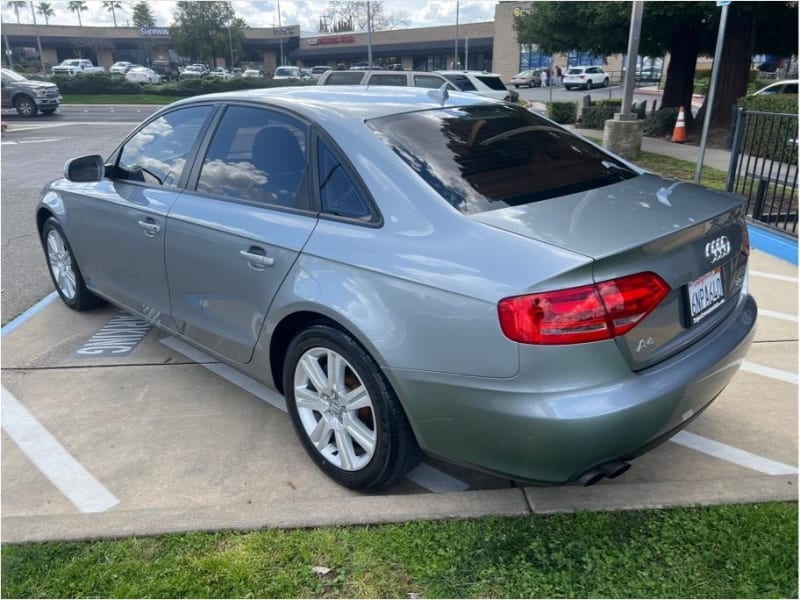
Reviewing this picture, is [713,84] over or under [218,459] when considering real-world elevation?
over

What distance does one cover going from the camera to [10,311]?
17.4 feet

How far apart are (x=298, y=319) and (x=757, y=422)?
2441 millimetres

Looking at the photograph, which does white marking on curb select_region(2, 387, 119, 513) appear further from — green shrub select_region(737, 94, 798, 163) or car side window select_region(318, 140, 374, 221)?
green shrub select_region(737, 94, 798, 163)

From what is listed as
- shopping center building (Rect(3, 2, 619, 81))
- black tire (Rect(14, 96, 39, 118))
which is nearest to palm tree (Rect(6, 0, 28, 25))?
shopping center building (Rect(3, 2, 619, 81))

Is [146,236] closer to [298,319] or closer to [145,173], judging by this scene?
[145,173]

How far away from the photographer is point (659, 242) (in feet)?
7.64

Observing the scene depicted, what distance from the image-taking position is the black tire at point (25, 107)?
84.8 feet

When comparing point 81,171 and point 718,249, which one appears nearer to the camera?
point 718,249

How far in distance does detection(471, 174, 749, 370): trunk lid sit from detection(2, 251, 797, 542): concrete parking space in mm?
789

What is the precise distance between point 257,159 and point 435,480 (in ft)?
5.97

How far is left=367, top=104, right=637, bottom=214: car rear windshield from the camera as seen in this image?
266cm

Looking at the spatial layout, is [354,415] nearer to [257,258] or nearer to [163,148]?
[257,258]

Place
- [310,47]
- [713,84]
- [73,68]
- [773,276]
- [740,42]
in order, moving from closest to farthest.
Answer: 1. [773,276]
2. [713,84]
3. [740,42]
4. [73,68]
5. [310,47]

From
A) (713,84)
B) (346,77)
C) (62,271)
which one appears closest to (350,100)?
(62,271)
